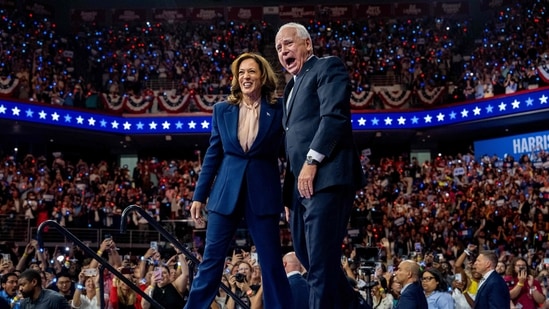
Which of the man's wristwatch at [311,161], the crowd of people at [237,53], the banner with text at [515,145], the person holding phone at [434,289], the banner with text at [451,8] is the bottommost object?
the person holding phone at [434,289]

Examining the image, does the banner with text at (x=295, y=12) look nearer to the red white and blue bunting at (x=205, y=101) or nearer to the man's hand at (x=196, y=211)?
the red white and blue bunting at (x=205, y=101)

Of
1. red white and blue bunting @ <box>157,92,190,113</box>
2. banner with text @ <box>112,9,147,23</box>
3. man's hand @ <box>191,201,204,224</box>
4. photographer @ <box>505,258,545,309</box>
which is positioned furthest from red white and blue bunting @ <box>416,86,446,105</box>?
man's hand @ <box>191,201,204,224</box>

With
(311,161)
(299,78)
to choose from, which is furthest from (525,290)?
(311,161)

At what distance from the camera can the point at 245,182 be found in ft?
15.1

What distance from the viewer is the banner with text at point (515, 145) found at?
2548 cm

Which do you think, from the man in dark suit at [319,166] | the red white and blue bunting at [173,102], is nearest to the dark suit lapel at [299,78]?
the man in dark suit at [319,166]

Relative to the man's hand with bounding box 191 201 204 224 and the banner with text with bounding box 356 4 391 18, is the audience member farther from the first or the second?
the banner with text with bounding box 356 4 391 18

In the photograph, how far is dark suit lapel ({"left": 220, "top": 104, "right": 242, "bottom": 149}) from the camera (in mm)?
4638

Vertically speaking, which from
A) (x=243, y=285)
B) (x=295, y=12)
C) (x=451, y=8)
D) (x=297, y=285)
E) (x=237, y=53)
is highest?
(x=295, y=12)

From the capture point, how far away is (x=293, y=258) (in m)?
6.36

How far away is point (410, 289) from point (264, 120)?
297cm

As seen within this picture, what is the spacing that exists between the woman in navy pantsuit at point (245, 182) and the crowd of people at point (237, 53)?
19.4m

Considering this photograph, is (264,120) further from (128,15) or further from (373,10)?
(128,15)

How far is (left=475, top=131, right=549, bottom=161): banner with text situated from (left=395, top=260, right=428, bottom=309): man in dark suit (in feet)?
61.7
